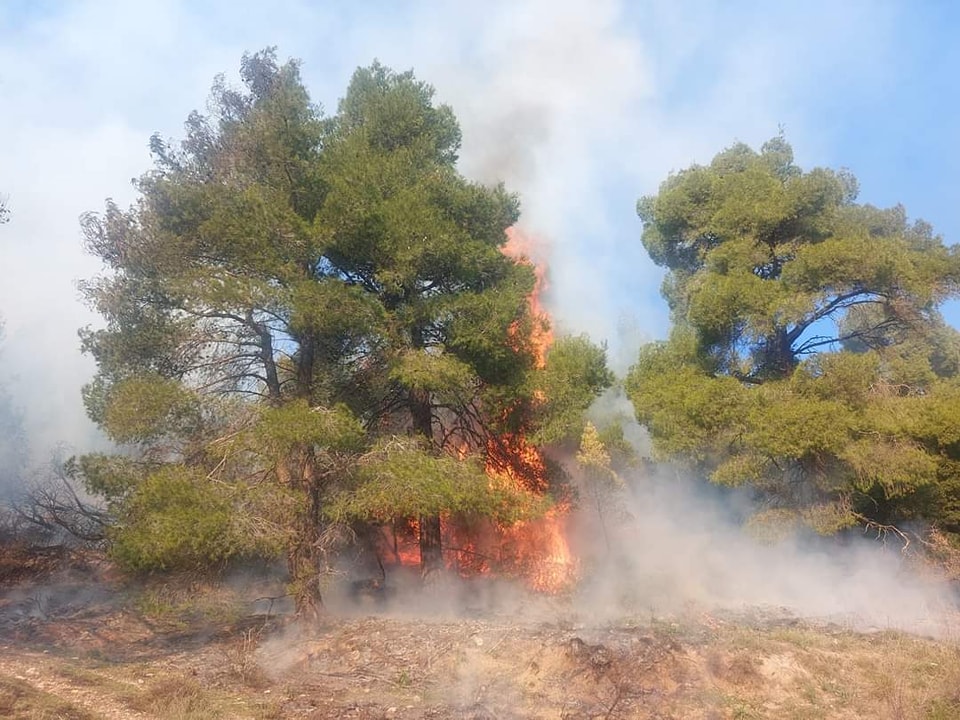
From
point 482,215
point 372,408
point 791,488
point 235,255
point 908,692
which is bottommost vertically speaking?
point 908,692

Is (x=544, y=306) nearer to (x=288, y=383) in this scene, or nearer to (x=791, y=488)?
(x=791, y=488)

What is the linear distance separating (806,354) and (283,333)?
14.0m

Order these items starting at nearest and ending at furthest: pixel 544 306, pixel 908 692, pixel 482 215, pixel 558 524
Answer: pixel 908 692 → pixel 482 215 → pixel 558 524 → pixel 544 306

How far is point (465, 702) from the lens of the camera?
965cm

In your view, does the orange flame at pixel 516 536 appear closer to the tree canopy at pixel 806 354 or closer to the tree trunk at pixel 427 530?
the tree trunk at pixel 427 530

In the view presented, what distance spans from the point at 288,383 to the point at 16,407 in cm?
3068

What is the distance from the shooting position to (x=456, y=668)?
424 inches

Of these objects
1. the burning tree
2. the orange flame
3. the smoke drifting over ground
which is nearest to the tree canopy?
the smoke drifting over ground

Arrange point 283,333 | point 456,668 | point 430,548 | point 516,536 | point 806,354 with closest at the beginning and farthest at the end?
1. point 456,668
2. point 283,333
3. point 430,548
4. point 806,354
5. point 516,536

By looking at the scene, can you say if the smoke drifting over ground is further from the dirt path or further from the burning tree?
the dirt path

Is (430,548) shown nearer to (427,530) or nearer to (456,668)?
(427,530)

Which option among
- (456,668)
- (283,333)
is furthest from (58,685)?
(283,333)

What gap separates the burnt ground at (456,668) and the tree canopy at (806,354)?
4.18 metres

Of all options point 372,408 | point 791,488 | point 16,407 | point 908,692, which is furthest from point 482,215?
point 16,407
